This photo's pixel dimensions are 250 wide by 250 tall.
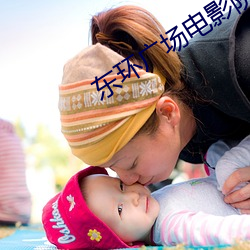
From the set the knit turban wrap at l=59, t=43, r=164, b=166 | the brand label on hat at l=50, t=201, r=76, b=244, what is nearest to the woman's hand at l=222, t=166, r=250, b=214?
the knit turban wrap at l=59, t=43, r=164, b=166

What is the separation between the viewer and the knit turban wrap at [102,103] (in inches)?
39.3

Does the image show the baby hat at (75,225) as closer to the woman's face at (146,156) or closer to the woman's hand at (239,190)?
the woman's face at (146,156)

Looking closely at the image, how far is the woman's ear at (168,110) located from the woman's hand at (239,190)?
0.19 meters

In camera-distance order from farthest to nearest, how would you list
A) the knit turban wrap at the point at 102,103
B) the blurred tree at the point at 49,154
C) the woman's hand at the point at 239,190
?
the blurred tree at the point at 49,154 → the woman's hand at the point at 239,190 → the knit turban wrap at the point at 102,103

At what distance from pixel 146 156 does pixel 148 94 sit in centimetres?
14

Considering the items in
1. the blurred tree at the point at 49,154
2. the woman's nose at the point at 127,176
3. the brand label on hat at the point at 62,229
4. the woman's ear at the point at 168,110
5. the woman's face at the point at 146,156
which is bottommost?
the blurred tree at the point at 49,154

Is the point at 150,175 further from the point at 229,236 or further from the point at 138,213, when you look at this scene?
the point at 229,236

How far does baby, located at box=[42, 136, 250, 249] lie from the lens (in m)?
1.03

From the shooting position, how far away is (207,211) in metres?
1.10

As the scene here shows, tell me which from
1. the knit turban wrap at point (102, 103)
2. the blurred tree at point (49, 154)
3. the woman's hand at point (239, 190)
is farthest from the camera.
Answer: the blurred tree at point (49, 154)

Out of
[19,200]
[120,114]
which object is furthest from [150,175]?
[19,200]

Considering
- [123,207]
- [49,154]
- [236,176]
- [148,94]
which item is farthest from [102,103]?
[49,154]

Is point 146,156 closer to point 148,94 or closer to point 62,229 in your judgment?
point 148,94

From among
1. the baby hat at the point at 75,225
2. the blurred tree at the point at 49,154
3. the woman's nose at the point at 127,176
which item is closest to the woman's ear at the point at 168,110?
the woman's nose at the point at 127,176
